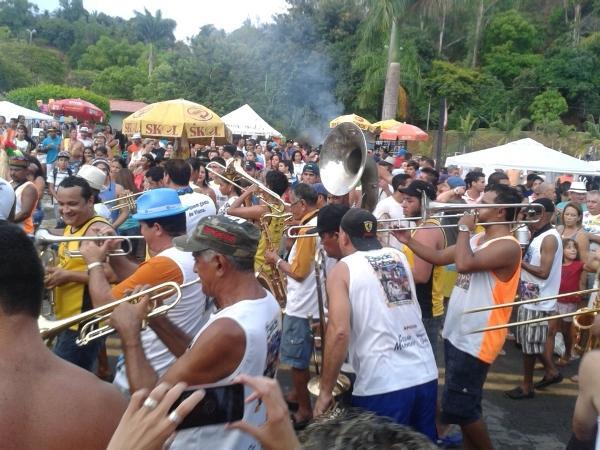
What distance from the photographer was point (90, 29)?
96.6 metres

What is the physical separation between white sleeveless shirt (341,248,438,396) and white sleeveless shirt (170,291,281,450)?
0.87 meters

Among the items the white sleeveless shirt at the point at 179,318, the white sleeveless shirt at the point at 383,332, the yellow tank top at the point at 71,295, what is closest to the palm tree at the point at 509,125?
the white sleeveless shirt at the point at 383,332

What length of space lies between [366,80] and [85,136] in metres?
17.7

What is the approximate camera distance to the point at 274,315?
9.10 ft

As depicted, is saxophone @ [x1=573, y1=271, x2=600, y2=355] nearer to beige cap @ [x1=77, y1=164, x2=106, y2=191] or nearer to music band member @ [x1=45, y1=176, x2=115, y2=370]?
music band member @ [x1=45, y1=176, x2=115, y2=370]

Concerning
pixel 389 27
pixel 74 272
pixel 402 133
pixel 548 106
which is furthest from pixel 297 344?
pixel 548 106

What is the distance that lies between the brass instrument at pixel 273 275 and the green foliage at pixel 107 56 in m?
74.4

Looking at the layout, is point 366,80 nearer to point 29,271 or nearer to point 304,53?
point 304,53

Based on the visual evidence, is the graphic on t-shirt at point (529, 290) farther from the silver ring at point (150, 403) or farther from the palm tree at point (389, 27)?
the palm tree at point (389, 27)

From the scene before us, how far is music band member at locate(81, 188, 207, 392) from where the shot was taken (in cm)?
319

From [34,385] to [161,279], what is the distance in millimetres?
1455

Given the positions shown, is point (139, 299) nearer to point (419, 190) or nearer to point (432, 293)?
point (432, 293)

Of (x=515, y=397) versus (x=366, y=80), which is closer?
(x=515, y=397)

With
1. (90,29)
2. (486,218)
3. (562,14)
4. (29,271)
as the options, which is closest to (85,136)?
(486,218)
